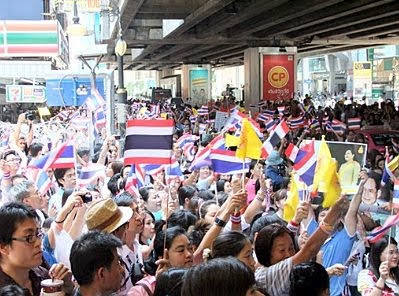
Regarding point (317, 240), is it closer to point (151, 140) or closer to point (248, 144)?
point (151, 140)

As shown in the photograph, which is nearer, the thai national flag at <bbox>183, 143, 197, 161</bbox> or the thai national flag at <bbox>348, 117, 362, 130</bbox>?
the thai national flag at <bbox>183, 143, 197, 161</bbox>

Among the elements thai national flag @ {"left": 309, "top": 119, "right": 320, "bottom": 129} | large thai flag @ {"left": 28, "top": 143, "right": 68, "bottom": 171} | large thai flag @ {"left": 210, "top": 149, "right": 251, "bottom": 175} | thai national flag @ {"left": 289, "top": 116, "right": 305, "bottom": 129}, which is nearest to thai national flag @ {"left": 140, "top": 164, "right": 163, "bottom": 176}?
large thai flag @ {"left": 210, "top": 149, "right": 251, "bottom": 175}

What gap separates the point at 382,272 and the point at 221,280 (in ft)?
8.69

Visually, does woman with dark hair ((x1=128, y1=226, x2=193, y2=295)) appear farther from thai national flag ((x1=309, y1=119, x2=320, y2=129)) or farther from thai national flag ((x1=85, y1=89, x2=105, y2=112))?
thai national flag ((x1=309, y1=119, x2=320, y2=129))

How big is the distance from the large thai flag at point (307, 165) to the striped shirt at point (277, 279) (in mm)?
3279

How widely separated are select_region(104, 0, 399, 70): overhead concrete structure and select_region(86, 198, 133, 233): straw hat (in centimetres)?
1693

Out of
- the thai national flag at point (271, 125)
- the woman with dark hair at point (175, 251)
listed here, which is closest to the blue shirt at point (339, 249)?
the woman with dark hair at point (175, 251)

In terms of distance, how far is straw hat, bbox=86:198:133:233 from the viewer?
18.1 ft

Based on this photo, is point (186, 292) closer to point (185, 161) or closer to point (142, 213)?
point (142, 213)

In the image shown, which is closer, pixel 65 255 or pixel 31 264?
pixel 31 264

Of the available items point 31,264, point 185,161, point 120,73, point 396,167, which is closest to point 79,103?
point 120,73

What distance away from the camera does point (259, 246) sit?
5090 millimetres

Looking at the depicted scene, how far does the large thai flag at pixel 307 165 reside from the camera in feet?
26.4

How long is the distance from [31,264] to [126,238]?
1389mm
